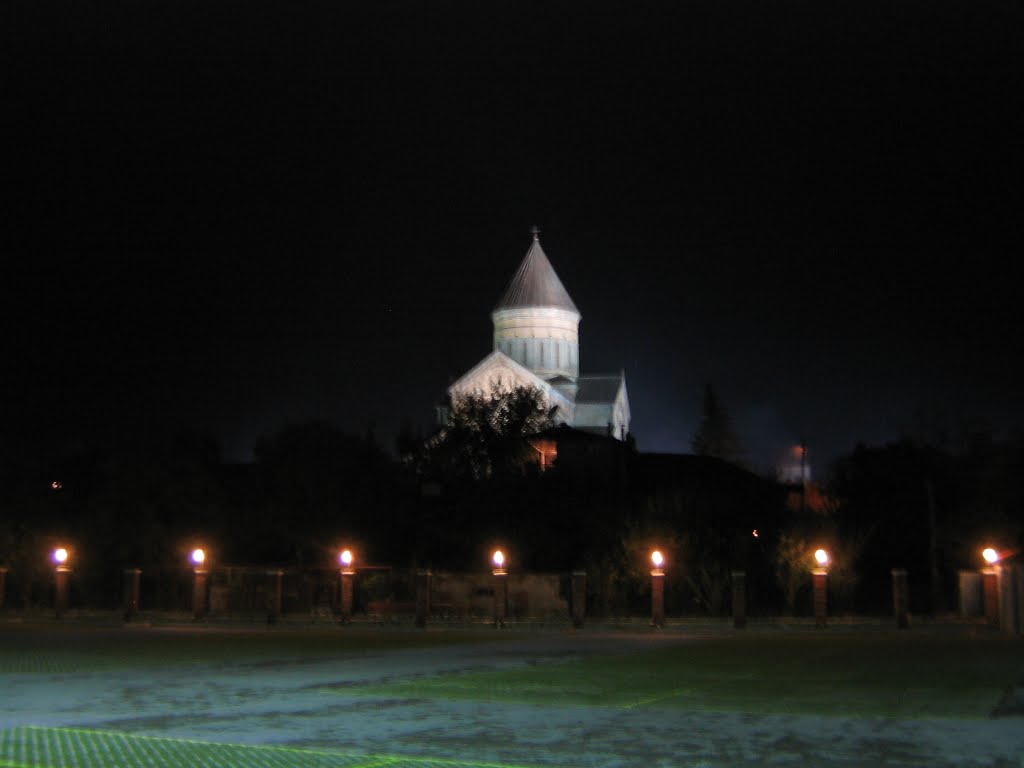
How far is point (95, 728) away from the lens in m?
10.5

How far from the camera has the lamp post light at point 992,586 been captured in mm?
27781

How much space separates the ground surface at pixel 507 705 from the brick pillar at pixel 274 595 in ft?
29.0

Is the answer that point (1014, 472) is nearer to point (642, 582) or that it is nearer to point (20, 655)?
point (642, 582)

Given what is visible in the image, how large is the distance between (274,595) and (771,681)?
19220 millimetres

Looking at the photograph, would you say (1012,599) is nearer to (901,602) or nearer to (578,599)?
(901,602)

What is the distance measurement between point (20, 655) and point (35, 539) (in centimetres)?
2185

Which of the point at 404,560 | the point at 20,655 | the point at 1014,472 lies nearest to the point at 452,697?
the point at 20,655

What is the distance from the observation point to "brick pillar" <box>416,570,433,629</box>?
96.3 ft

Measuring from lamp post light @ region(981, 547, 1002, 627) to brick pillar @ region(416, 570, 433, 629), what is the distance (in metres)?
13.6

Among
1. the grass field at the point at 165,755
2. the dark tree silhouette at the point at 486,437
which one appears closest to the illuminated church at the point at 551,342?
the dark tree silhouette at the point at 486,437

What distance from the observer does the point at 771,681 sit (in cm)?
1492

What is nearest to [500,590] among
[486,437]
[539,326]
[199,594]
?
[199,594]

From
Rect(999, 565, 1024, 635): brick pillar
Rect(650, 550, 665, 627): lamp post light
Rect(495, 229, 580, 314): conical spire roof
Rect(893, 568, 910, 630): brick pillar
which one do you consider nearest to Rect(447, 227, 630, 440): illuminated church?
Rect(495, 229, 580, 314): conical spire roof

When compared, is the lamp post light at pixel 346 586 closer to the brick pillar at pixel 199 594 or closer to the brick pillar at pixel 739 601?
the brick pillar at pixel 199 594
